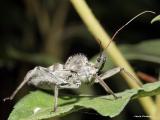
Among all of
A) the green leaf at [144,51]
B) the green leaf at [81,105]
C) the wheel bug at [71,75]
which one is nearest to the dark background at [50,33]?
the green leaf at [144,51]

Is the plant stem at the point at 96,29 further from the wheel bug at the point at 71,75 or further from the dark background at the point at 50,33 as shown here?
the dark background at the point at 50,33

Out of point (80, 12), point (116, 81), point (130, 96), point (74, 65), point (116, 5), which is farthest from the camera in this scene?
point (116, 5)

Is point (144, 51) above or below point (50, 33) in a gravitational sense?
below

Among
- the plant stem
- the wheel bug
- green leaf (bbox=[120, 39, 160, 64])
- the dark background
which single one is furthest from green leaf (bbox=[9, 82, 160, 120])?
the dark background

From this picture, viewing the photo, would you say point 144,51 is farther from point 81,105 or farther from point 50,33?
point 50,33

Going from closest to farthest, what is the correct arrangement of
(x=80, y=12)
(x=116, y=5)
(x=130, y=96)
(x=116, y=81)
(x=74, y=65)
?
(x=130, y=96), (x=80, y=12), (x=74, y=65), (x=116, y=81), (x=116, y=5)

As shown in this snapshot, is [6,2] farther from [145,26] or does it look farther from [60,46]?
[145,26]

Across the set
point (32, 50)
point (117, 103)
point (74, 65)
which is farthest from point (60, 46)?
point (117, 103)

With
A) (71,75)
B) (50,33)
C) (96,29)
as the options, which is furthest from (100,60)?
(50,33)
